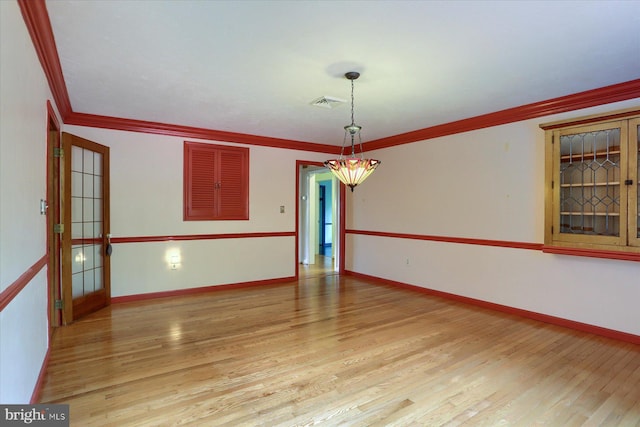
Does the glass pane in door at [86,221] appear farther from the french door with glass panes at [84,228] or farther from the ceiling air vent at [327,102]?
the ceiling air vent at [327,102]

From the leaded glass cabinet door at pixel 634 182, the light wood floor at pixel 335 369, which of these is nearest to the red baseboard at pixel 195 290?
the light wood floor at pixel 335 369

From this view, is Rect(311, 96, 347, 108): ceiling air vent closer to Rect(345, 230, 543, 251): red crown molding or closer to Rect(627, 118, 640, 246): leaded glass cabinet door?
Rect(345, 230, 543, 251): red crown molding

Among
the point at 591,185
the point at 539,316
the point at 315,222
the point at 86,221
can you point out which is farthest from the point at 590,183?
the point at 315,222

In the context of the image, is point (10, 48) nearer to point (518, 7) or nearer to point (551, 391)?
point (518, 7)

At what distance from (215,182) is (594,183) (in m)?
4.94

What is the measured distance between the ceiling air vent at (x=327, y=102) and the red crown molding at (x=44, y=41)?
7.66 feet

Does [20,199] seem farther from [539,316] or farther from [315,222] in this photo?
[315,222]

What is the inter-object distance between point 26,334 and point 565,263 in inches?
→ 195

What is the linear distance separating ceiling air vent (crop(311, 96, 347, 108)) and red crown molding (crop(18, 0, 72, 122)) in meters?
2.33

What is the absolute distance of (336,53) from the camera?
2.79m

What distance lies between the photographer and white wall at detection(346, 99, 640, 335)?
3719 millimetres

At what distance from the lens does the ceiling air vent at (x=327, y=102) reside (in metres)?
3.73

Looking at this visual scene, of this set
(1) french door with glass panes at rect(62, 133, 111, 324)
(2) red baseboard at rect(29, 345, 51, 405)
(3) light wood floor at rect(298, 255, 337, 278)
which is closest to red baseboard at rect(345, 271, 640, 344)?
(3) light wood floor at rect(298, 255, 337, 278)

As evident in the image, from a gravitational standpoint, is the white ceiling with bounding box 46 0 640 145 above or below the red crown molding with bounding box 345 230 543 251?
above
